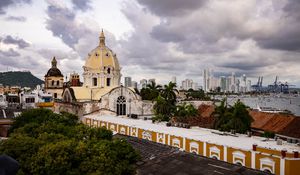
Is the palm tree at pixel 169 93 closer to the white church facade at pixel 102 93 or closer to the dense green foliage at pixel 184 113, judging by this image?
the dense green foliage at pixel 184 113

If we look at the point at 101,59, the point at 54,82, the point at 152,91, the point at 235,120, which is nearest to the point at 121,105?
the point at 152,91

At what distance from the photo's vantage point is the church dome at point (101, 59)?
199ft

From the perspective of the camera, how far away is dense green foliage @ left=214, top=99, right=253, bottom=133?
35.3 metres

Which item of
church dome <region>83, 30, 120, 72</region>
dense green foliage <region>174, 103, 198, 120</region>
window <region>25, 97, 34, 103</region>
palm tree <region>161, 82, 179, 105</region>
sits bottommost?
dense green foliage <region>174, 103, 198, 120</region>

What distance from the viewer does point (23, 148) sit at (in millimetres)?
20141

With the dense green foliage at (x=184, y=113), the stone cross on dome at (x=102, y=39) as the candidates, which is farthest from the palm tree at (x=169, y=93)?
the stone cross on dome at (x=102, y=39)

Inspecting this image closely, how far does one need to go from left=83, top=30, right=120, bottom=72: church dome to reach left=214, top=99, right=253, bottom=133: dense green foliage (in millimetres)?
27603

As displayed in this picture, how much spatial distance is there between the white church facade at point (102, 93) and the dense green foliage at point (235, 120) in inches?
817

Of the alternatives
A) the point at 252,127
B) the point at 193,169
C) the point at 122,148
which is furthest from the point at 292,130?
the point at 122,148

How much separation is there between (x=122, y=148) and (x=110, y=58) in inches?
1690

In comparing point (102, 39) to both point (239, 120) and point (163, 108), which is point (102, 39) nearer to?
point (163, 108)

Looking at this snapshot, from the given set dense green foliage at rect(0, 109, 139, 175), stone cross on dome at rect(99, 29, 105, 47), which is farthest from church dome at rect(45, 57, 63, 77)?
dense green foliage at rect(0, 109, 139, 175)

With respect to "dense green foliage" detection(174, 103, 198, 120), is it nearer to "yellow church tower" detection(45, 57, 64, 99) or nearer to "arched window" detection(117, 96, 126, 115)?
"arched window" detection(117, 96, 126, 115)

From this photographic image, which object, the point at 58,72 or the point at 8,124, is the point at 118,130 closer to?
the point at 8,124
